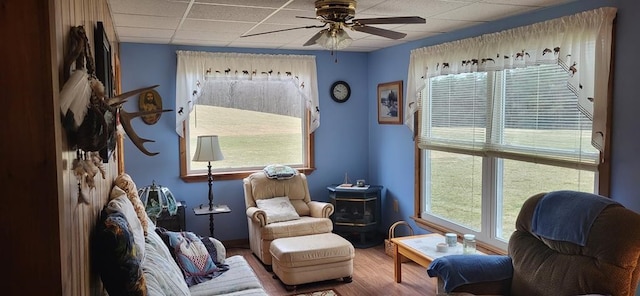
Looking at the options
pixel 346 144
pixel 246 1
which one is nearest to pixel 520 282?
pixel 246 1

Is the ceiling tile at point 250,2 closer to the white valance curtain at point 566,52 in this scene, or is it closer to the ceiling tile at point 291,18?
the ceiling tile at point 291,18

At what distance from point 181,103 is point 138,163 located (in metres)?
0.78

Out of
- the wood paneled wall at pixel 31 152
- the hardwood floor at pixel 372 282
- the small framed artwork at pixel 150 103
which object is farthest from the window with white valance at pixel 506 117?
the wood paneled wall at pixel 31 152

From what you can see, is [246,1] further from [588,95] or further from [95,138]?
[588,95]

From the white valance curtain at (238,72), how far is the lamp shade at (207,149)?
1.15 feet

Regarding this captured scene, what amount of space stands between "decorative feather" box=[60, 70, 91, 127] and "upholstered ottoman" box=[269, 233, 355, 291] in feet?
9.56

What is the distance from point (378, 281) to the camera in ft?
14.3

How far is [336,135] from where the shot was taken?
5.93m

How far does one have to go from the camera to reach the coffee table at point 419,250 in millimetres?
3802

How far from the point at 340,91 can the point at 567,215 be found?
11.6 ft

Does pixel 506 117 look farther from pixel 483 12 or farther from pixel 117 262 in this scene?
pixel 117 262

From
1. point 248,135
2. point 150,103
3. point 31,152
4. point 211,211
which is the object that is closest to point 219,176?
point 211,211

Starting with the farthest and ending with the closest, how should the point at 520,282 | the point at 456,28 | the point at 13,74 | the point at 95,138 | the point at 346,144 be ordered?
the point at 346,144 → the point at 456,28 → the point at 520,282 → the point at 95,138 → the point at 13,74

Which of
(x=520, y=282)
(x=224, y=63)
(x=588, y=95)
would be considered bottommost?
(x=520, y=282)
